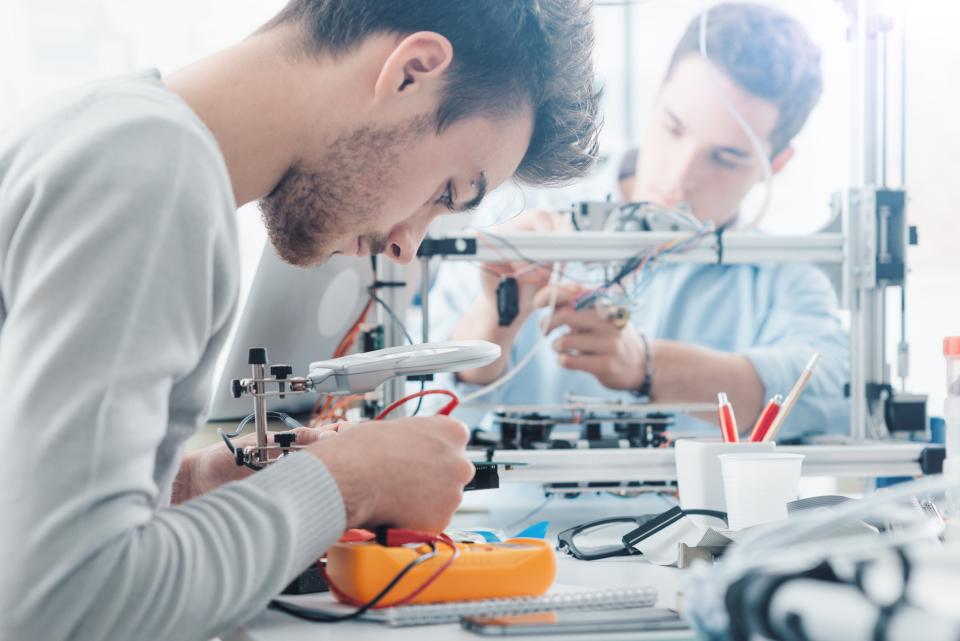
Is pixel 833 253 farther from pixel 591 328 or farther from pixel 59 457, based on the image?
pixel 59 457

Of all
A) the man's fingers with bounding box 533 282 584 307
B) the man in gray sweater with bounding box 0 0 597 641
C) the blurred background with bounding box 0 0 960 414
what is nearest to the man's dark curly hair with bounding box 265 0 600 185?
the man in gray sweater with bounding box 0 0 597 641

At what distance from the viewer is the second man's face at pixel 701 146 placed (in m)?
2.54

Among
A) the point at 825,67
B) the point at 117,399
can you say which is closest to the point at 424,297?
the point at 117,399

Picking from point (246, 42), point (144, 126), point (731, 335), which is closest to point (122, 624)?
point (144, 126)

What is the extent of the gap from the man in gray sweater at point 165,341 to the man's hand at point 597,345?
871mm

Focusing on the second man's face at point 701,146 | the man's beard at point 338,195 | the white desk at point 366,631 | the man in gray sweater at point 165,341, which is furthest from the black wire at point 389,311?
the second man's face at point 701,146

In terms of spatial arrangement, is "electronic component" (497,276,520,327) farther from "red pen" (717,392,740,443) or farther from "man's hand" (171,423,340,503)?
"man's hand" (171,423,340,503)

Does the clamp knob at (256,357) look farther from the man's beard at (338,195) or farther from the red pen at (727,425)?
the red pen at (727,425)

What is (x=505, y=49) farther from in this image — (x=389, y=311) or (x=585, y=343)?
(x=585, y=343)

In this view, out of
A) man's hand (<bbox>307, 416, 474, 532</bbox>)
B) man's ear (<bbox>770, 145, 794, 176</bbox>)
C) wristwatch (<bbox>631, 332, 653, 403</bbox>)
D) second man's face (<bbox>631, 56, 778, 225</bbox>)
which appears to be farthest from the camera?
man's ear (<bbox>770, 145, 794, 176</bbox>)

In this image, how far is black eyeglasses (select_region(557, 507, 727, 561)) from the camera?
0.84 m

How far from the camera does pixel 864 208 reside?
1.49 meters

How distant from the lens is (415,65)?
810mm

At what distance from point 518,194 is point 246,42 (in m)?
0.47
